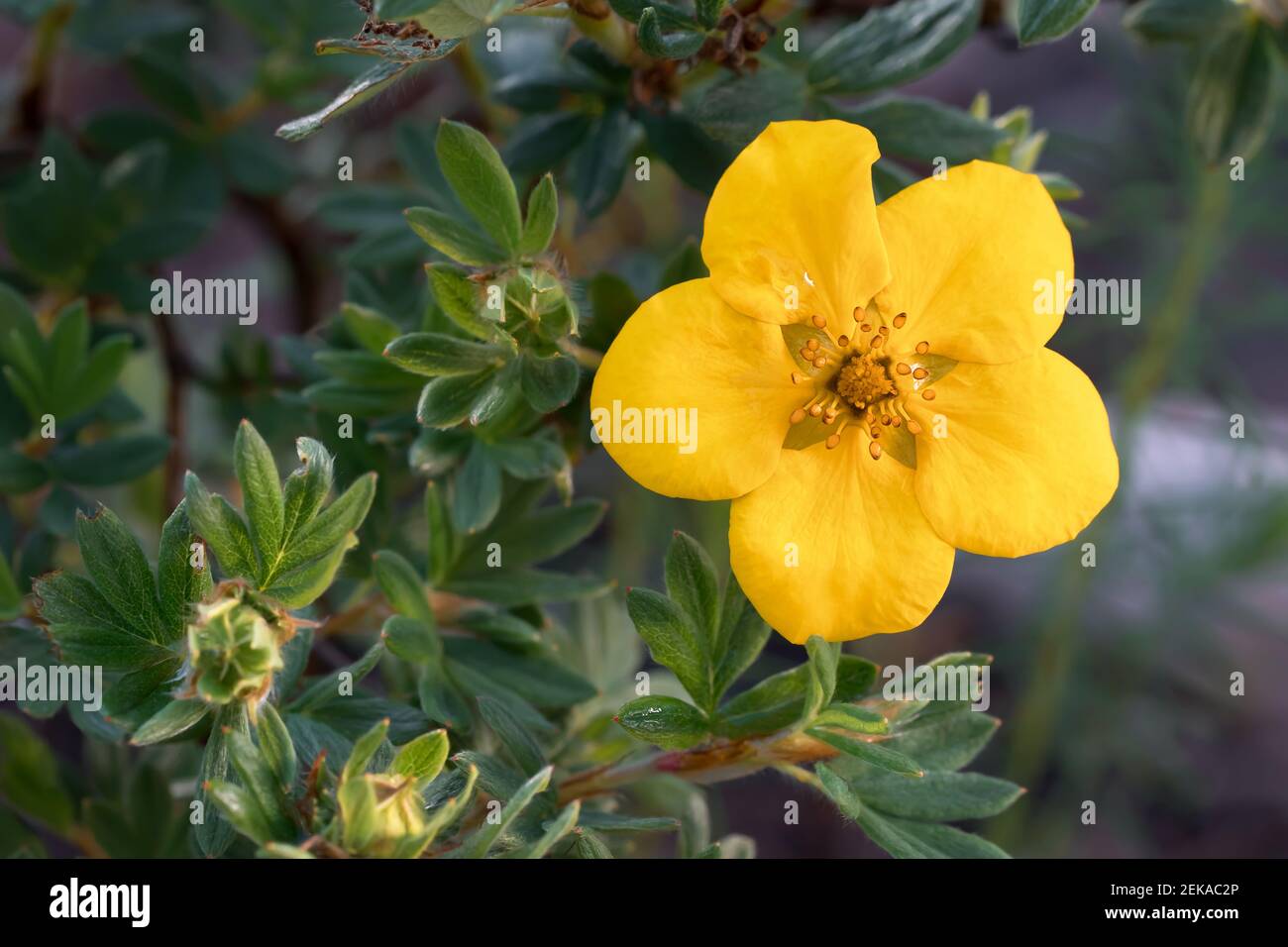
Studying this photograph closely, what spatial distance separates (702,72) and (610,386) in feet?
1.27

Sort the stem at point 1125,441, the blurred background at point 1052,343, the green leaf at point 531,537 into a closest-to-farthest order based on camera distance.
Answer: the green leaf at point 531,537, the blurred background at point 1052,343, the stem at point 1125,441

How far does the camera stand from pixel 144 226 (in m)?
1.49

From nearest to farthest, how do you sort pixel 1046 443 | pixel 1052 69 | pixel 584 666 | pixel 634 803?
pixel 1046 443 → pixel 584 666 → pixel 634 803 → pixel 1052 69

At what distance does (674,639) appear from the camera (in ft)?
3.10

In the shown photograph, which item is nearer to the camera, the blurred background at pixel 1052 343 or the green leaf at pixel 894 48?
the green leaf at pixel 894 48

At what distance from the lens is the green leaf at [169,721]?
0.79m

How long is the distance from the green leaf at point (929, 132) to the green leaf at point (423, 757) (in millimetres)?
656

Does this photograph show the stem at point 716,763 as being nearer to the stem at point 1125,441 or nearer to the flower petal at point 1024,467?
the flower petal at point 1024,467

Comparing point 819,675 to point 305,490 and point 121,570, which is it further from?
point 121,570

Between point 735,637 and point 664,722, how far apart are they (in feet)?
0.38

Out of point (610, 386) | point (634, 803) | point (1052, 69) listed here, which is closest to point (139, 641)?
point (610, 386)

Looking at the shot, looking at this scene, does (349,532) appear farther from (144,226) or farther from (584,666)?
(144,226)

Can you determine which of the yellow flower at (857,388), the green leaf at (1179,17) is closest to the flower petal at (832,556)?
the yellow flower at (857,388)
